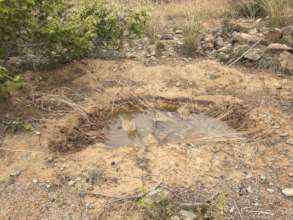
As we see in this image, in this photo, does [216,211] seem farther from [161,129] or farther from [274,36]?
[274,36]

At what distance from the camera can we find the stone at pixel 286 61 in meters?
4.56

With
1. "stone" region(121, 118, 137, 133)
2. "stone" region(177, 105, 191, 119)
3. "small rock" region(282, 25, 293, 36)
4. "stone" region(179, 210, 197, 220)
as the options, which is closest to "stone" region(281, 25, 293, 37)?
"small rock" region(282, 25, 293, 36)

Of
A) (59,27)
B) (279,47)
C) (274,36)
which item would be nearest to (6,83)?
(59,27)

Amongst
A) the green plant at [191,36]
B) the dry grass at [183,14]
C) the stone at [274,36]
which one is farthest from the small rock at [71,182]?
the stone at [274,36]

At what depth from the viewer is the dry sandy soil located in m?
2.90

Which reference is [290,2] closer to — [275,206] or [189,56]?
[189,56]

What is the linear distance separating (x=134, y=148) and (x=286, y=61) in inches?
93.4

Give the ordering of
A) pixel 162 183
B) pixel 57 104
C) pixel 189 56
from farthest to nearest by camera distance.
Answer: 1. pixel 189 56
2. pixel 57 104
3. pixel 162 183

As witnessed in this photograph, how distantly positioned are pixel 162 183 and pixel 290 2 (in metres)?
4.10

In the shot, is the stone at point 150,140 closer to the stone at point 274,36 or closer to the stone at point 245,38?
the stone at point 245,38

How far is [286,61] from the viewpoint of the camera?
4.61 metres

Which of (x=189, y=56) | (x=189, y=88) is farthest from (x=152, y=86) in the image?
(x=189, y=56)

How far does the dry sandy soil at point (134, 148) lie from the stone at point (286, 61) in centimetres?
16

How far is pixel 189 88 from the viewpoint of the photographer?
439 cm
